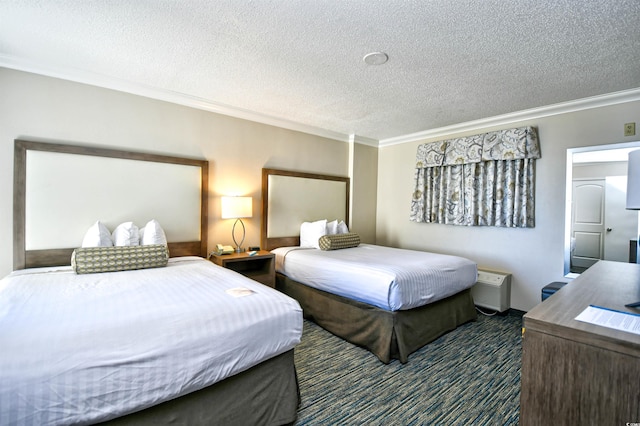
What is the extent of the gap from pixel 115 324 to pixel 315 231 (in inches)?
115

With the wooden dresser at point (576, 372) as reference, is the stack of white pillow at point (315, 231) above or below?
above

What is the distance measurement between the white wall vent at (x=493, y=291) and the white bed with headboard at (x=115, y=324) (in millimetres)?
2931

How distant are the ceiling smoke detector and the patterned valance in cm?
226

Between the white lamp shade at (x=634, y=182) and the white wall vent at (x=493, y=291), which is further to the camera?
the white wall vent at (x=493, y=291)

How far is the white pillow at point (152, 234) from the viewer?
290 cm

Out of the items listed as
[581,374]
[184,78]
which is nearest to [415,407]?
[581,374]

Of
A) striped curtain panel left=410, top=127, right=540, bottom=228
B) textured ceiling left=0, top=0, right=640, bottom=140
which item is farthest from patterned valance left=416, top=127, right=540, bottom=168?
textured ceiling left=0, top=0, right=640, bottom=140

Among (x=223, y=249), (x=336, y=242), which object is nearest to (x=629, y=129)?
(x=336, y=242)

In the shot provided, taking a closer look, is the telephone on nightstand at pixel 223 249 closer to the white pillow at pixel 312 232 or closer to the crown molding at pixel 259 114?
the white pillow at pixel 312 232

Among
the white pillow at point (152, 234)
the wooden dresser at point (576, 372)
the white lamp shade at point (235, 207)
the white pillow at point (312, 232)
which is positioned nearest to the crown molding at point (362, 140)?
the white pillow at point (312, 232)

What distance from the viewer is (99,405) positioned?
1.16m

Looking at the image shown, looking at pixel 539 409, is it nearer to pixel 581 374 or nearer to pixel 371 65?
pixel 581 374

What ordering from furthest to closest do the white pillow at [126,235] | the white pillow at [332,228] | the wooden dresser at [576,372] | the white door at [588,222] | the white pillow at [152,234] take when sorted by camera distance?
the white door at [588,222], the white pillow at [332,228], the white pillow at [152,234], the white pillow at [126,235], the wooden dresser at [576,372]

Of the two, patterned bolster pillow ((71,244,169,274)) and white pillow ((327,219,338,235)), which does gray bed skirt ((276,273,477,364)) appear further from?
Answer: patterned bolster pillow ((71,244,169,274))
